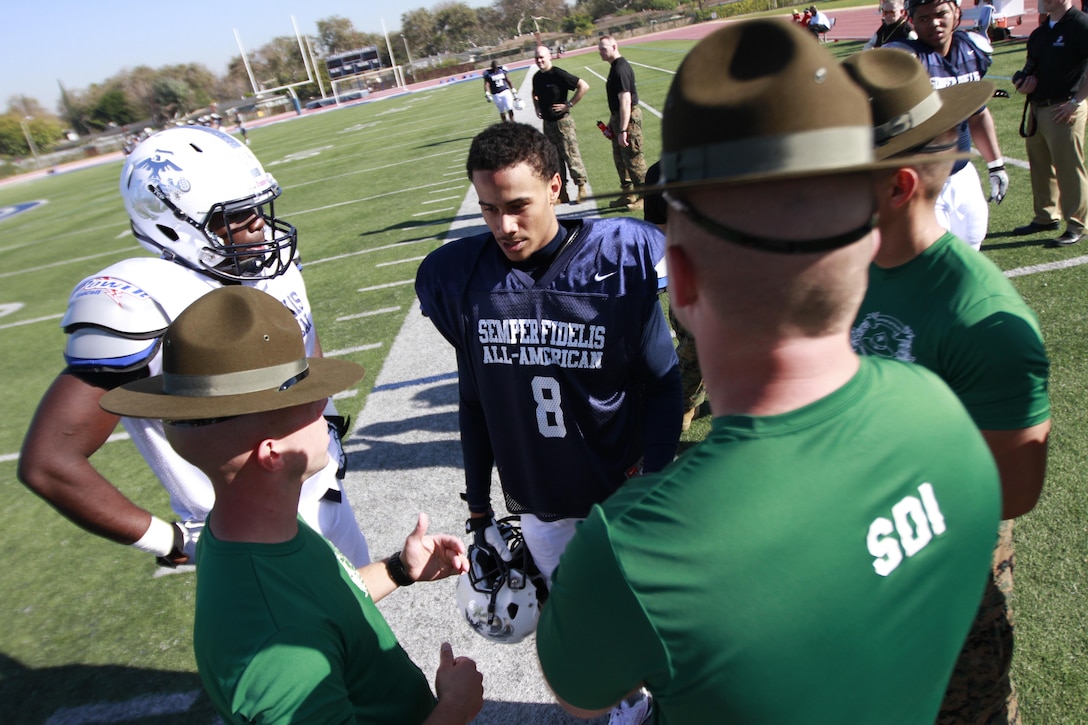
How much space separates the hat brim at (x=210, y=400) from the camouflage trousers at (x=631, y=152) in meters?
8.53

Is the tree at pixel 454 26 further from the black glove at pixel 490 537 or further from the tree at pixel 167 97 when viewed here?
the black glove at pixel 490 537

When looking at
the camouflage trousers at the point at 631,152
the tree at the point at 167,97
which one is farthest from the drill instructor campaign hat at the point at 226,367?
the tree at the point at 167,97

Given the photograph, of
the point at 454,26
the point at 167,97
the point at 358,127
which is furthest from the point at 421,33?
the point at 358,127

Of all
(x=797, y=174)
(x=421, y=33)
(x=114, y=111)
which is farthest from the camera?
(x=421, y=33)

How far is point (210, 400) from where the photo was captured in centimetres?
159

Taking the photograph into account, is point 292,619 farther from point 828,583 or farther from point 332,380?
point 828,583

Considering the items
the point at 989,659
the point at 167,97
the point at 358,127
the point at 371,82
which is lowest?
the point at 989,659

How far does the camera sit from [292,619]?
1.47 m

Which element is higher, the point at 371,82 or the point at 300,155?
the point at 371,82

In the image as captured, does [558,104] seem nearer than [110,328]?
No

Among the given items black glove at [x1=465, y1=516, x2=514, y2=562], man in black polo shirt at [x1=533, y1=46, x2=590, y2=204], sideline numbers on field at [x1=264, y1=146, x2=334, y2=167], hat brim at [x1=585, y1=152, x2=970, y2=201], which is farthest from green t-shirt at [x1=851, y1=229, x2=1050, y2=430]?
sideline numbers on field at [x1=264, y1=146, x2=334, y2=167]

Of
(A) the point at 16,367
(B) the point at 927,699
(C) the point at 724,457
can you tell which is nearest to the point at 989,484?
(B) the point at 927,699

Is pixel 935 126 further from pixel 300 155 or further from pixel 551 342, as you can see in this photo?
pixel 300 155

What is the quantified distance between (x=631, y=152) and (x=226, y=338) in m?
9.13
